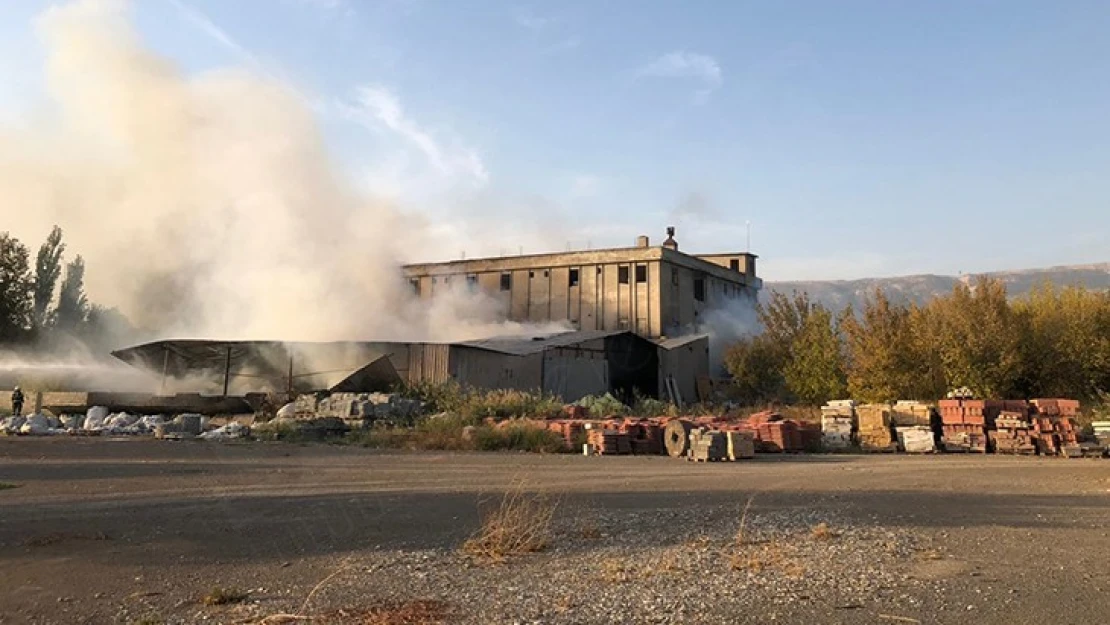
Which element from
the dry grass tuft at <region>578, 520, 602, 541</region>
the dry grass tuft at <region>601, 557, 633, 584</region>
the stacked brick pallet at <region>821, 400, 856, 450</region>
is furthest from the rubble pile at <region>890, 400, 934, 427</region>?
the dry grass tuft at <region>601, 557, 633, 584</region>

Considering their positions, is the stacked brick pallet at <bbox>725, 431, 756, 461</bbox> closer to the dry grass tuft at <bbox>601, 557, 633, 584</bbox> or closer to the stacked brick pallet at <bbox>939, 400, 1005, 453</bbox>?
the stacked brick pallet at <bbox>939, 400, 1005, 453</bbox>

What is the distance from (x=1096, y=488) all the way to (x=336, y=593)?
12.2 metres

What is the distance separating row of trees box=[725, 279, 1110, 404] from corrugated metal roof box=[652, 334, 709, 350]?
8660 millimetres

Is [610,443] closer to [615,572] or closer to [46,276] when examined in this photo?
[615,572]

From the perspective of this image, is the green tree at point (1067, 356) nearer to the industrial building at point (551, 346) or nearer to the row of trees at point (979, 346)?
the row of trees at point (979, 346)

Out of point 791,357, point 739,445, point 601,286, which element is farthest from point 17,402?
point 791,357

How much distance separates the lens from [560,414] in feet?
78.3

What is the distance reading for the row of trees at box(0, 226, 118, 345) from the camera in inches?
1619

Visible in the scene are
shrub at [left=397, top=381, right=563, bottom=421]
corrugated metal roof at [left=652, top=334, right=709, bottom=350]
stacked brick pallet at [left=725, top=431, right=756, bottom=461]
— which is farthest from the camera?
corrugated metal roof at [left=652, top=334, right=709, bottom=350]

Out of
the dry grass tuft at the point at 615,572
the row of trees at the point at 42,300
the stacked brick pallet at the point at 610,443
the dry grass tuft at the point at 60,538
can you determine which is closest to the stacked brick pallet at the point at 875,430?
the stacked brick pallet at the point at 610,443

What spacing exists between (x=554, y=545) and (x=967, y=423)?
56.2ft

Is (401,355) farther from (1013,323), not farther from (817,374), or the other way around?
(1013,323)

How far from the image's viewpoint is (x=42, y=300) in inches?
1870

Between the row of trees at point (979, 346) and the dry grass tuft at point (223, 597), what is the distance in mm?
26569
